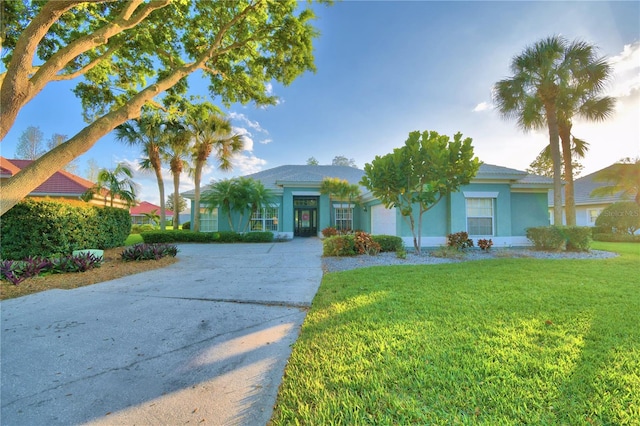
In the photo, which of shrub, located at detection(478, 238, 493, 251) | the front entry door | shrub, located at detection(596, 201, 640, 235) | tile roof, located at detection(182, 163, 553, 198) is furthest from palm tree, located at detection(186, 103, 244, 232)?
shrub, located at detection(596, 201, 640, 235)

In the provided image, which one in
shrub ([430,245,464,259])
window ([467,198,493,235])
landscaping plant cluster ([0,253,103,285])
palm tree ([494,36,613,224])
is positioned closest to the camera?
landscaping plant cluster ([0,253,103,285])

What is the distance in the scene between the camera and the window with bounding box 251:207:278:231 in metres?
17.6

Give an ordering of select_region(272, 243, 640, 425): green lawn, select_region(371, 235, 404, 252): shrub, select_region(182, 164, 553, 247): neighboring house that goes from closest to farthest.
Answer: select_region(272, 243, 640, 425): green lawn < select_region(371, 235, 404, 252): shrub < select_region(182, 164, 553, 247): neighboring house

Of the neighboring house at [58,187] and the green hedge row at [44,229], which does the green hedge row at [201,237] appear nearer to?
the neighboring house at [58,187]

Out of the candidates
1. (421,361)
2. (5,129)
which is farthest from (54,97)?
(421,361)

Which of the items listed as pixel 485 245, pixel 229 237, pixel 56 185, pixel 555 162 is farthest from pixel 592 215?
pixel 56 185

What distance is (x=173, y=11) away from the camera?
7965 mm

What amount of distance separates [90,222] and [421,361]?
11.4 m

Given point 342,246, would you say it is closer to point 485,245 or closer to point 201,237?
point 485,245

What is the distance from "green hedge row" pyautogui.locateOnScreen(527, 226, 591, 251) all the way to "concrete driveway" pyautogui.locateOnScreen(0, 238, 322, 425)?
11.5m

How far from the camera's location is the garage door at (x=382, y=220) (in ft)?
43.3

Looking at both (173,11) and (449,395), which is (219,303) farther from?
(173,11)

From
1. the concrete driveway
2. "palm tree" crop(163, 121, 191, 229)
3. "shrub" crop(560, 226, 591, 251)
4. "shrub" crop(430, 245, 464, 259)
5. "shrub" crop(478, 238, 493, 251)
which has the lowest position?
the concrete driveway

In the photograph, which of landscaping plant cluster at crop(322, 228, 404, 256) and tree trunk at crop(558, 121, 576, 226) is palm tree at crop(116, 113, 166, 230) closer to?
landscaping plant cluster at crop(322, 228, 404, 256)
